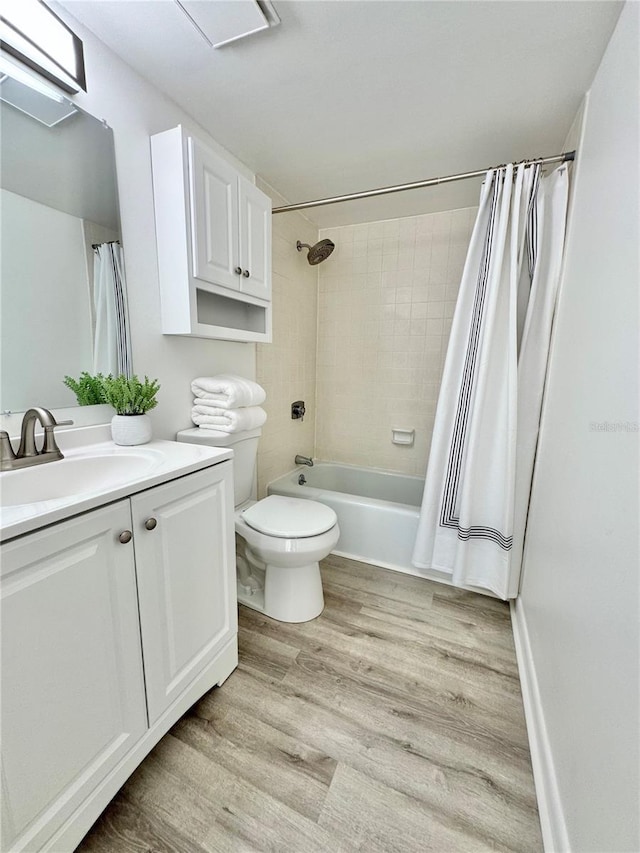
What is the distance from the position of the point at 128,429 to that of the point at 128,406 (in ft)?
0.27

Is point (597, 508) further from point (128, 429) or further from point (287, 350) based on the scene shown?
point (287, 350)

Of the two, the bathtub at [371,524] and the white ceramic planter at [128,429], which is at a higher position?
the white ceramic planter at [128,429]

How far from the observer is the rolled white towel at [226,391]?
150cm

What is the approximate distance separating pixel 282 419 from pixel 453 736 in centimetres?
179

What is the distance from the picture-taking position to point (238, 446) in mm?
1578

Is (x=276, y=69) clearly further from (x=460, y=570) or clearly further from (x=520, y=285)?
(x=460, y=570)

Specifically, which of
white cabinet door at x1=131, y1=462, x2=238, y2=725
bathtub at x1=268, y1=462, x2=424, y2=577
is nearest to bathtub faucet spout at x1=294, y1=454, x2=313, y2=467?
bathtub at x1=268, y1=462, x2=424, y2=577

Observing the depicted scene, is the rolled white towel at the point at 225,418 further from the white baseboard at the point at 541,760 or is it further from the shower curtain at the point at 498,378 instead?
the white baseboard at the point at 541,760

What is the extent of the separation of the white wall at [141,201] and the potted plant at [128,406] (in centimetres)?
18

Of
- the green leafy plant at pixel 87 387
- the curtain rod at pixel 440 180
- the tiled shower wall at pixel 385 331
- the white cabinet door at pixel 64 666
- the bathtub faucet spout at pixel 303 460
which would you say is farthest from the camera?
the bathtub faucet spout at pixel 303 460

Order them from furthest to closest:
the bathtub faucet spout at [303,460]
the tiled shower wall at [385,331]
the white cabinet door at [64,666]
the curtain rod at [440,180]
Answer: the bathtub faucet spout at [303,460] < the tiled shower wall at [385,331] < the curtain rod at [440,180] < the white cabinet door at [64,666]

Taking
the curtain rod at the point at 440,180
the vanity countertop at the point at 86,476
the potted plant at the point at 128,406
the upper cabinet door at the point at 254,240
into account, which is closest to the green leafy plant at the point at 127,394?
the potted plant at the point at 128,406

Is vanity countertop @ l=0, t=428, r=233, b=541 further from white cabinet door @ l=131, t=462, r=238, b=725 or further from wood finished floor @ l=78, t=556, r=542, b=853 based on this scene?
wood finished floor @ l=78, t=556, r=542, b=853

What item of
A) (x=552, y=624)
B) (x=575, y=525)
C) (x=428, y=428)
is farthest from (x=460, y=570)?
(x=428, y=428)
